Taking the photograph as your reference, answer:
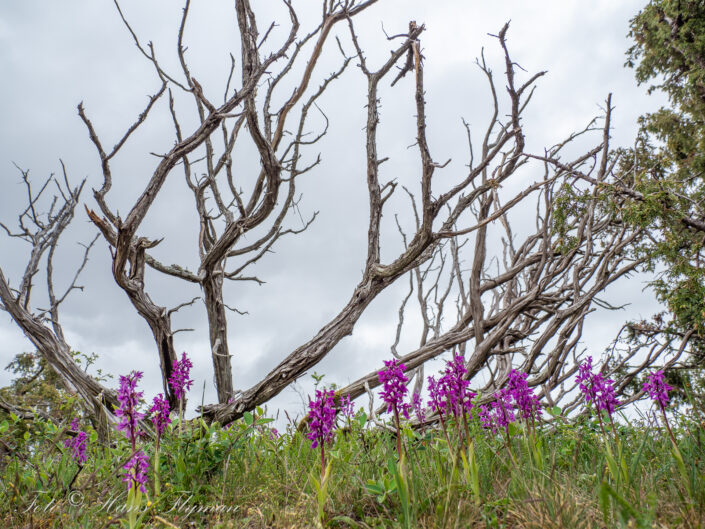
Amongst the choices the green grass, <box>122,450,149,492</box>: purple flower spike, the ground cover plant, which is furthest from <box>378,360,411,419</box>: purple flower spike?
<box>122,450,149,492</box>: purple flower spike

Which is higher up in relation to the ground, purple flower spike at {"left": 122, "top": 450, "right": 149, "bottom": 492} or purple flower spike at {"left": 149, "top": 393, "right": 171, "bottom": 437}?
purple flower spike at {"left": 149, "top": 393, "right": 171, "bottom": 437}

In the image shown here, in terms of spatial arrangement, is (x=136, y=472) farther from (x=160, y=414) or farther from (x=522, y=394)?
(x=522, y=394)

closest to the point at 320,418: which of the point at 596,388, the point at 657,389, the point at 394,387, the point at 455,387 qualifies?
the point at 394,387

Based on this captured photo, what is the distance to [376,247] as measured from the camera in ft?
21.5

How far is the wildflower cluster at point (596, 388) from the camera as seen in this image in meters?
2.72

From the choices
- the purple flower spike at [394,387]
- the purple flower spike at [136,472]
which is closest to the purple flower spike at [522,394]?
the purple flower spike at [394,387]

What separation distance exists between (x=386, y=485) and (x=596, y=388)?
Result: 130 centimetres

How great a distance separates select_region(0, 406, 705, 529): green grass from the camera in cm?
218

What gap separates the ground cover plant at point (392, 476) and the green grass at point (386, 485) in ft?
0.04

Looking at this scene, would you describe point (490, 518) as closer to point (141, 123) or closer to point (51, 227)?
point (141, 123)

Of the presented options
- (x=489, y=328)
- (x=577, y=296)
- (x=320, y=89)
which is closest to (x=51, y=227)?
(x=320, y=89)

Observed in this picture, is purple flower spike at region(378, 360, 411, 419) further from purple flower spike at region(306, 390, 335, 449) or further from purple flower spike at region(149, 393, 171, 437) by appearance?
purple flower spike at region(149, 393, 171, 437)

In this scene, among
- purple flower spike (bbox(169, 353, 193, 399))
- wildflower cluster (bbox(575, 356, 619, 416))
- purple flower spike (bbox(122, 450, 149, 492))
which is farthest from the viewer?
purple flower spike (bbox(169, 353, 193, 399))

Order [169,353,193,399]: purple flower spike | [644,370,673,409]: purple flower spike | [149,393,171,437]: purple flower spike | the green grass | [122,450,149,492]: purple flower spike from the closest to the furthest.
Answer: the green grass → [122,450,149,492]: purple flower spike → [644,370,673,409]: purple flower spike → [149,393,171,437]: purple flower spike → [169,353,193,399]: purple flower spike
